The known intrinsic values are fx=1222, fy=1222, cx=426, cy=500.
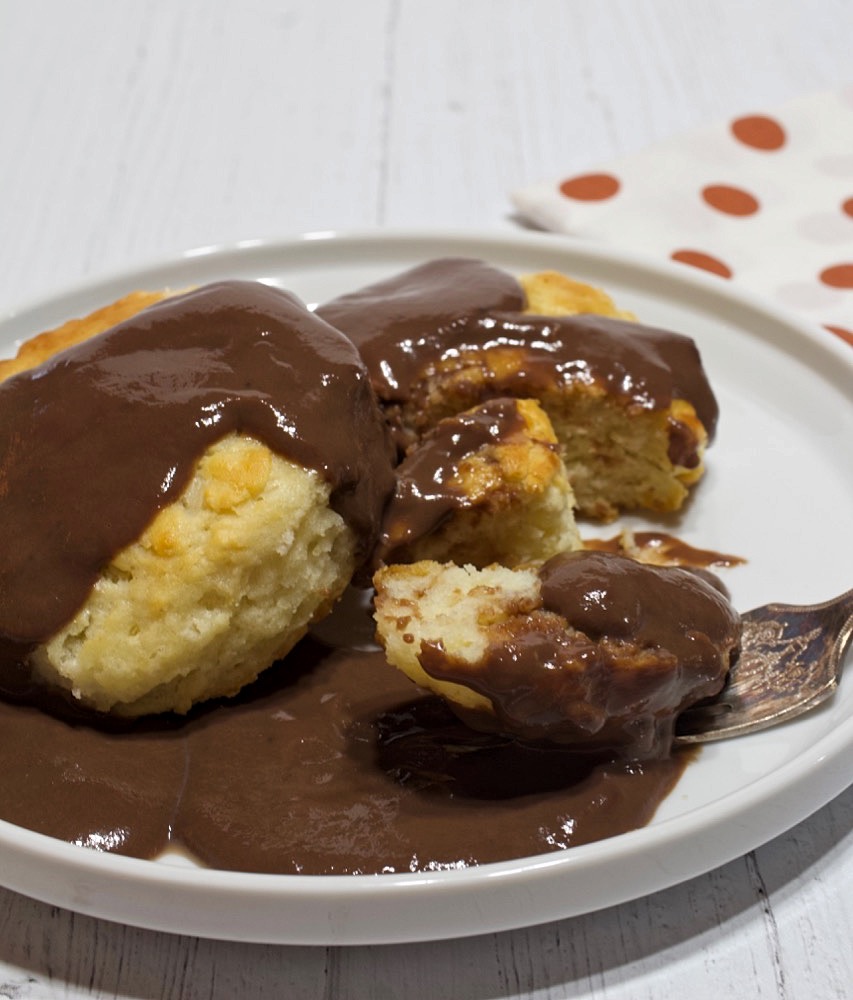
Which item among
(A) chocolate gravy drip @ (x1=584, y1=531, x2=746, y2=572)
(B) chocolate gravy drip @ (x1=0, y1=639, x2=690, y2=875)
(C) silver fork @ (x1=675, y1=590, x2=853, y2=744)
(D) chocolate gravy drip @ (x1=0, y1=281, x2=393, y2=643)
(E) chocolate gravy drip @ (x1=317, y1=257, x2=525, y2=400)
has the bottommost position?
(A) chocolate gravy drip @ (x1=584, y1=531, x2=746, y2=572)

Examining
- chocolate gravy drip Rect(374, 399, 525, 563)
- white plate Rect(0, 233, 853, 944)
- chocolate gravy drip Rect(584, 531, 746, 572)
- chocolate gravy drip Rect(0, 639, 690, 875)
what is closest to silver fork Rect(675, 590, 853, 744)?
white plate Rect(0, 233, 853, 944)

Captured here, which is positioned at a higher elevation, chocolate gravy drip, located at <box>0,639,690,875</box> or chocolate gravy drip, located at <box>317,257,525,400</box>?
chocolate gravy drip, located at <box>317,257,525,400</box>

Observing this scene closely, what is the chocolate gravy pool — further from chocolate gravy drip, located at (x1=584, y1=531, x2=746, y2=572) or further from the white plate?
chocolate gravy drip, located at (x1=584, y1=531, x2=746, y2=572)

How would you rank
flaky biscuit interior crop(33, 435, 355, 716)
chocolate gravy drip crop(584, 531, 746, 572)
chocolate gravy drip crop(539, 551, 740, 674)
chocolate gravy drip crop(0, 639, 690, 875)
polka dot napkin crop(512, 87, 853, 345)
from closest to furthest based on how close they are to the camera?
chocolate gravy drip crop(0, 639, 690, 875)
chocolate gravy drip crop(539, 551, 740, 674)
flaky biscuit interior crop(33, 435, 355, 716)
chocolate gravy drip crop(584, 531, 746, 572)
polka dot napkin crop(512, 87, 853, 345)

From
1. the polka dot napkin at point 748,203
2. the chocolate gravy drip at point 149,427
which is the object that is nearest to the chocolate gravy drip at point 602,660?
the chocolate gravy drip at point 149,427

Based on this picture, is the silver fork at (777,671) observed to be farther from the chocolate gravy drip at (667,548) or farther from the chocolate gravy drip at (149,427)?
the chocolate gravy drip at (149,427)

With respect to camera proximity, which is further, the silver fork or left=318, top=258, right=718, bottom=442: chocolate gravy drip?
left=318, top=258, right=718, bottom=442: chocolate gravy drip

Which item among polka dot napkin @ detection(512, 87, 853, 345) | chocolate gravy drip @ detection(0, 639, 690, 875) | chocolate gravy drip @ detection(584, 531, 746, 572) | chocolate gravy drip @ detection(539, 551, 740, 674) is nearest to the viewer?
chocolate gravy drip @ detection(0, 639, 690, 875)
